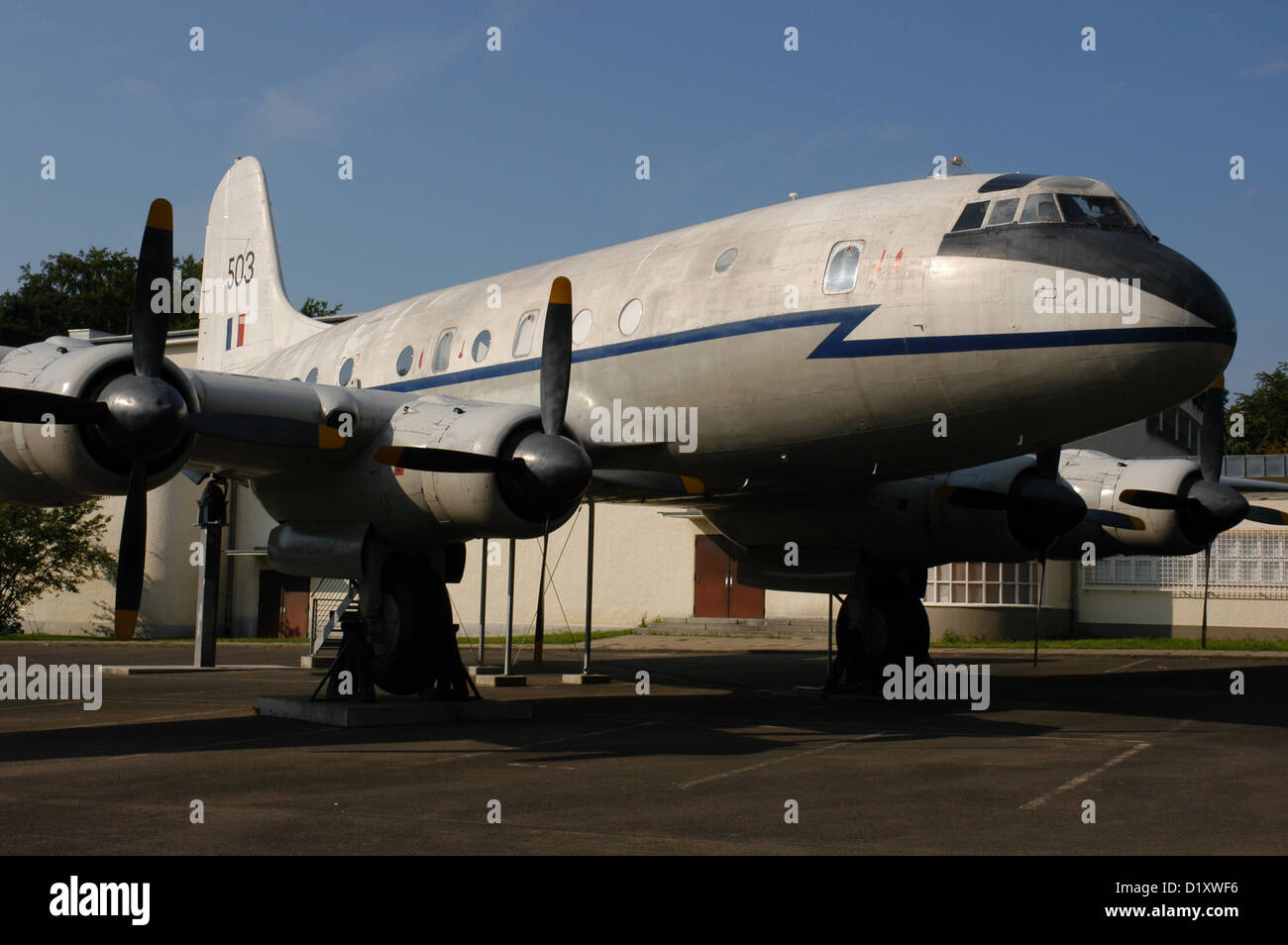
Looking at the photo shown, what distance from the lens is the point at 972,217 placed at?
13.0 meters

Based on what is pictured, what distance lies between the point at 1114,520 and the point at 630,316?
8430mm

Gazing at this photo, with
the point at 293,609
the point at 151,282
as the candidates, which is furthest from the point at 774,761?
the point at 293,609

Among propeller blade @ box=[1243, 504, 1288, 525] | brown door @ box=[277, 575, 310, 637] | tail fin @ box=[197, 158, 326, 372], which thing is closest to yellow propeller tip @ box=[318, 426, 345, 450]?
tail fin @ box=[197, 158, 326, 372]

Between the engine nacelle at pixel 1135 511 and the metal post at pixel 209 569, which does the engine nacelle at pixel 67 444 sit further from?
the engine nacelle at pixel 1135 511

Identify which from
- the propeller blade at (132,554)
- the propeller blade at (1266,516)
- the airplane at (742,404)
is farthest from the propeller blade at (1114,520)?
the propeller blade at (132,554)

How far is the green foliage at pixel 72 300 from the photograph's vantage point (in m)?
68.4

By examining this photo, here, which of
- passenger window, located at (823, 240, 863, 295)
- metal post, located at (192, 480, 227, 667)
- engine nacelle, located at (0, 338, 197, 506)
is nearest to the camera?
engine nacelle, located at (0, 338, 197, 506)

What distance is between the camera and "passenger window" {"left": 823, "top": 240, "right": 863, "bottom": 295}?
13398mm

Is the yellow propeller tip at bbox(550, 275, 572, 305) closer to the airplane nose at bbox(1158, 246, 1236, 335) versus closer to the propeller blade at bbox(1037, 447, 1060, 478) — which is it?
the airplane nose at bbox(1158, 246, 1236, 335)

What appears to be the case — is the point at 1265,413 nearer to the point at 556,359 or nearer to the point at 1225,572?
the point at 1225,572

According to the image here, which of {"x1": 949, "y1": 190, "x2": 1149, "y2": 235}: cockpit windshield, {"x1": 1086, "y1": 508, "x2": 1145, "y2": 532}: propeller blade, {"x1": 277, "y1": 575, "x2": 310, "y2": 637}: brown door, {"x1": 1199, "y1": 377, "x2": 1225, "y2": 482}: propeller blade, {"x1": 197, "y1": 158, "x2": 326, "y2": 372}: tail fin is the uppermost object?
{"x1": 197, "y1": 158, "x2": 326, "y2": 372}: tail fin

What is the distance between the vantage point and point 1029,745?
1250 cm

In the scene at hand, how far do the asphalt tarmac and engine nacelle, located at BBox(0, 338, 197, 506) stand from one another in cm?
262

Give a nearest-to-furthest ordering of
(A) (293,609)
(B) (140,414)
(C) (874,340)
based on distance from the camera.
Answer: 1. (B) (140,414)
2. (C) (874,340)
3. (A) (293,609)
